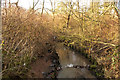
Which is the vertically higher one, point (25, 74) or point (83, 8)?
point (83, 8)

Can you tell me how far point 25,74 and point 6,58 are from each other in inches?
33.7

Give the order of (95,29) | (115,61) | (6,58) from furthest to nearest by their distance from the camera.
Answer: (95,29) < (115,61) < (6,58)

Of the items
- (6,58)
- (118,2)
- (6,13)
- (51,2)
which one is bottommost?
(6,58)

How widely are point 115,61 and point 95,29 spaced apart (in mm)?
2649

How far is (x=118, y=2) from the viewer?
3.99 metres

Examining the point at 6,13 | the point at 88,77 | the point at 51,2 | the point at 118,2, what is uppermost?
the point at 51,2

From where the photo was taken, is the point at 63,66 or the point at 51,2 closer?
the point at 63,66

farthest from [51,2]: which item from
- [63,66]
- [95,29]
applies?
[63,66]

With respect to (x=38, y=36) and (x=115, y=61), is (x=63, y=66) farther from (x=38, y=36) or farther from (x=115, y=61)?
(x=115, y=61)

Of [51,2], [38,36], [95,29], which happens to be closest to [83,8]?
[95,29]

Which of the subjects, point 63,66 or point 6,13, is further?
point 63,66

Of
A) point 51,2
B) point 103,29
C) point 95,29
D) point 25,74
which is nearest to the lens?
point 25,74

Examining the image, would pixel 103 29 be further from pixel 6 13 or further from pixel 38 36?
pixel 6 13

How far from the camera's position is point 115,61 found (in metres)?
3.96
